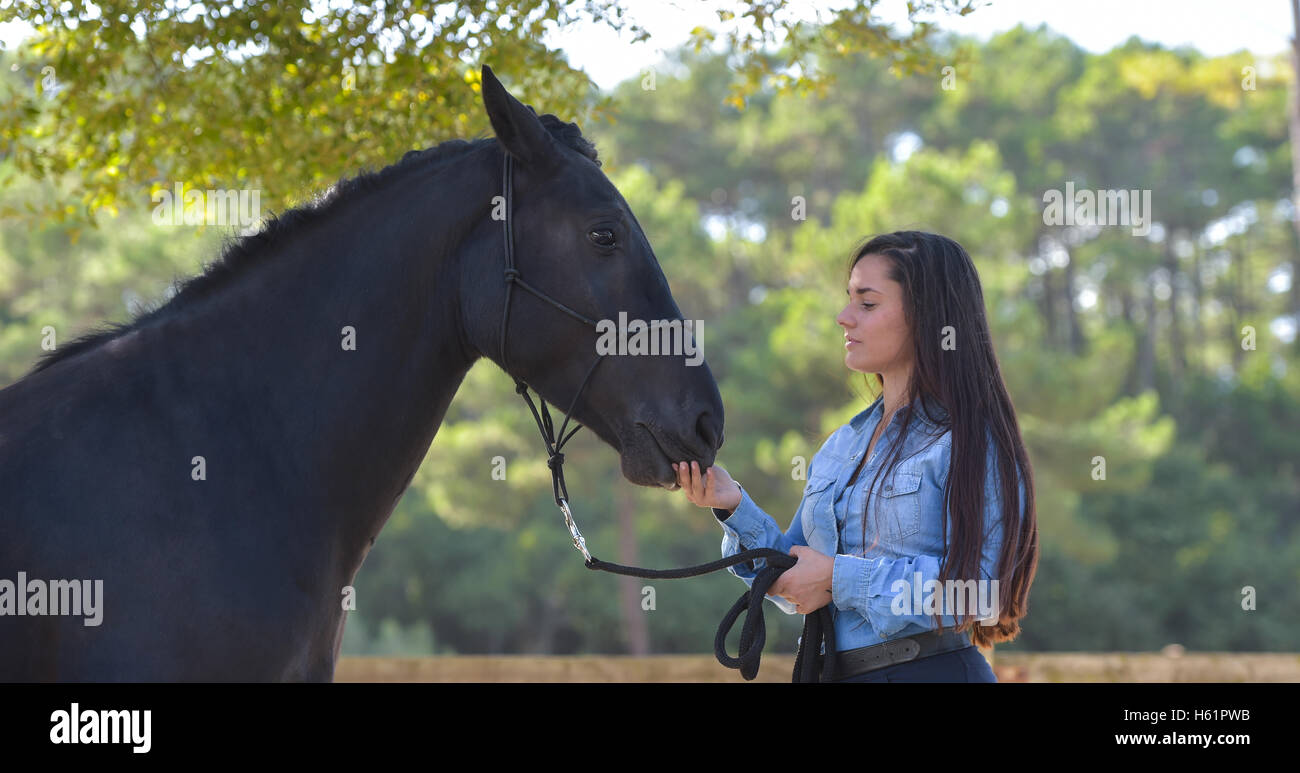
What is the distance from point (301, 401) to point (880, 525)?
146 cm

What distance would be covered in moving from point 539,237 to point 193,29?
9.66ft

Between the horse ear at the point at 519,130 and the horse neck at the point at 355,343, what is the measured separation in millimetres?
127

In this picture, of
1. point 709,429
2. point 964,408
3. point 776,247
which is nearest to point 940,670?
point 964,408

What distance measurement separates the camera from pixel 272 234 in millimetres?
2811

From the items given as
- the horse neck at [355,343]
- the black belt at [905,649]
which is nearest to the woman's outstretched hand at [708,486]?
the black belt at [905,649]

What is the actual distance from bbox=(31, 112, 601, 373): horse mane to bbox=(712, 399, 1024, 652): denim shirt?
3.53 ft

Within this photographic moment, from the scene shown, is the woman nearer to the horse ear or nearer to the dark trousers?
the dark trousers

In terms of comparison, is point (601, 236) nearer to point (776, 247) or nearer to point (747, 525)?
point (747, 525)

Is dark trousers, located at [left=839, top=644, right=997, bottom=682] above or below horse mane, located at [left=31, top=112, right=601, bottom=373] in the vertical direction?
below

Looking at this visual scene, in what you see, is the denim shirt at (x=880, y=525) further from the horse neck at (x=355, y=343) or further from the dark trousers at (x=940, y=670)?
the horse neck at (x=355, y=343)

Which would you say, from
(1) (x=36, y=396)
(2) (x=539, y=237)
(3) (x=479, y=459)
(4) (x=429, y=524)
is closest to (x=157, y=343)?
(1) (x=36, y=396)

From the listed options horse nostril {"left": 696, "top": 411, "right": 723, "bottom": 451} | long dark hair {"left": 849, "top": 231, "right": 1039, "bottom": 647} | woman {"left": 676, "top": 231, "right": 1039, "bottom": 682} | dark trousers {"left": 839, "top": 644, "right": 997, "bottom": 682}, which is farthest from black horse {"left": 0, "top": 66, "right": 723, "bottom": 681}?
dark trousers {"left": 839, "top": 644, "right": 997, "bottom": 682}

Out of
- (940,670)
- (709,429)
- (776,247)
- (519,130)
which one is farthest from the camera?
(776,247)

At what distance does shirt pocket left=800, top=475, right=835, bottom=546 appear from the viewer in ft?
9.07
